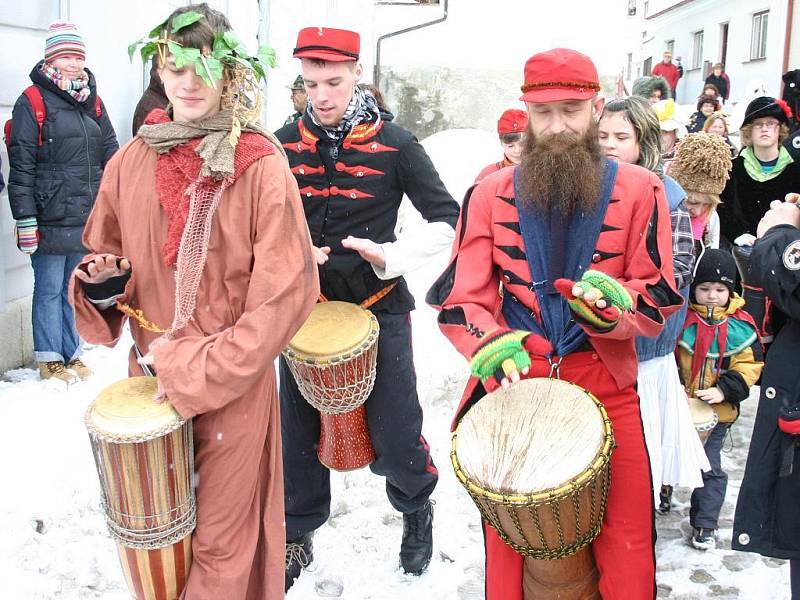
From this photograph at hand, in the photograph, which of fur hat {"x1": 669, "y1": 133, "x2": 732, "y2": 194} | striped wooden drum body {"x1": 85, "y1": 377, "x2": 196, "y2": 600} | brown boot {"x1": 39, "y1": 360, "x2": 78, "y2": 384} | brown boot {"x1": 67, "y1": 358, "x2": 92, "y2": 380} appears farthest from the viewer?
brown boot {"x1": 67, "y1": 358, "x2": 92, "y2": 380}

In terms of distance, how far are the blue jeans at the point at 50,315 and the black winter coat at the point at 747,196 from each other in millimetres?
4524

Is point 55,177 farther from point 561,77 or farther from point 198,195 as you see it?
point 561,77

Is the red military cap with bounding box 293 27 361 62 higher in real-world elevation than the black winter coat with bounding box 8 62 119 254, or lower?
higher

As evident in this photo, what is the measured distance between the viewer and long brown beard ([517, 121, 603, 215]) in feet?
8.43

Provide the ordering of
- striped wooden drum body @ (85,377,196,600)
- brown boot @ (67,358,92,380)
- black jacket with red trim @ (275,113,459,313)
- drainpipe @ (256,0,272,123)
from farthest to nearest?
drainpipe @ (256,0,272,123)
brown boot @ (67,358,92,380)
black jacket with red trim @ (275,113,459,313)
striped wooden drum body @ (85,377,196,600)

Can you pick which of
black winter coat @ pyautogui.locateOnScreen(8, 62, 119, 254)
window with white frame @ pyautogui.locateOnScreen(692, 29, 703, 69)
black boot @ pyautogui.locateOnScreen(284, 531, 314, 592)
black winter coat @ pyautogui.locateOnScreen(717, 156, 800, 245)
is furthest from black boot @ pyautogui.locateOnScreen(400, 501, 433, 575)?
window with white frame @ pyautogui.locateOnScreen(692, 29, 703, 69)

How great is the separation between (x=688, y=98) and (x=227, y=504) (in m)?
32.3

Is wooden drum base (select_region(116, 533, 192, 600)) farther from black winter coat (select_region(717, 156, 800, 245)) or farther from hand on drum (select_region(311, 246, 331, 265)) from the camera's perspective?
black winter coat (select_region(717, 156, 800, 245))

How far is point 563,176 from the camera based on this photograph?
2566mm

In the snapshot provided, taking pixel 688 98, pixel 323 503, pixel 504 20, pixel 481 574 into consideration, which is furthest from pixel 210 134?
pixel 688 98

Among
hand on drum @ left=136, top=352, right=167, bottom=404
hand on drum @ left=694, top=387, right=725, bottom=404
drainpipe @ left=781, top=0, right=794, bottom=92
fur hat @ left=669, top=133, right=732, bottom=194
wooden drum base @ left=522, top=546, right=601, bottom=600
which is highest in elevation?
drainpipe @ left=781, top=0, right=794, bottom=92

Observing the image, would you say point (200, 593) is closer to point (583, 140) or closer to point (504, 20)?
point (583, 140)

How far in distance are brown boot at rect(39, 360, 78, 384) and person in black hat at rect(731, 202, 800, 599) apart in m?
4.24

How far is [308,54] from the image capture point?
10.8 feet
